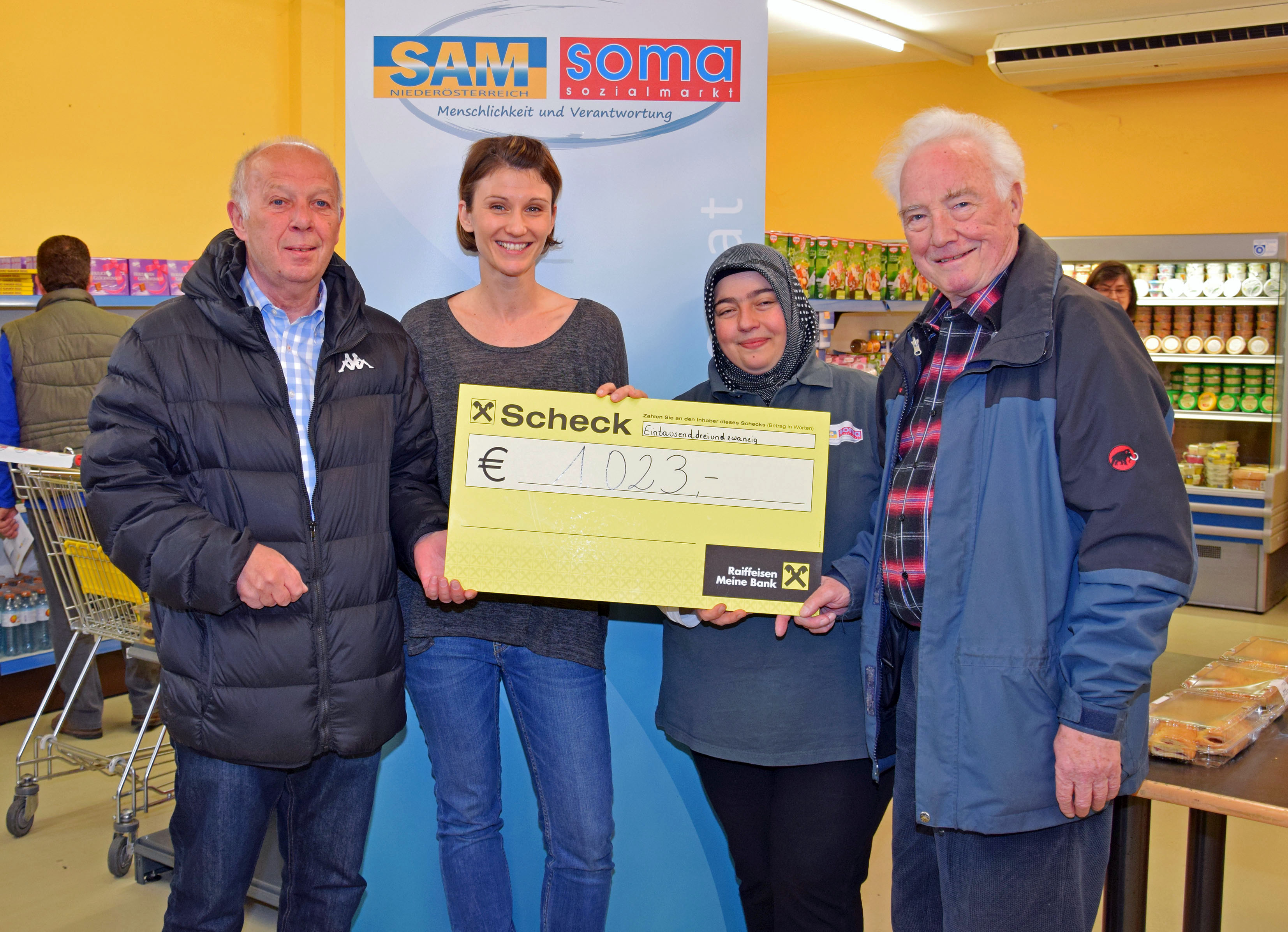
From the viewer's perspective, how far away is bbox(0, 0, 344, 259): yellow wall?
6391mm

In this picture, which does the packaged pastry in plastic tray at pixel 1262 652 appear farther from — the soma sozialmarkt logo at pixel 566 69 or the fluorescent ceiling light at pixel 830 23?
the fluorescent ceiling light at pixel 830 23

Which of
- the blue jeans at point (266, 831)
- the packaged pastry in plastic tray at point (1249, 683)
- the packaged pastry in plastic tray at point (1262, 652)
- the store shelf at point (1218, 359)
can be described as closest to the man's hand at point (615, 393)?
the blue jeans at point (266, 831)

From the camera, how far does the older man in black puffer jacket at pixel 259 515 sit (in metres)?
1.88

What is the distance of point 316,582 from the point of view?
1.96 m

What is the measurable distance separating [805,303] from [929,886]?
1234mm

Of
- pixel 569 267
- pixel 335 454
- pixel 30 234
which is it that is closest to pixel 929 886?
pixel 335 454

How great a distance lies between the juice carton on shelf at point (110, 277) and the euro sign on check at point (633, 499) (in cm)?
453

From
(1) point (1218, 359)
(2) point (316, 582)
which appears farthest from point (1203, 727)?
(1) point (1218, 359)

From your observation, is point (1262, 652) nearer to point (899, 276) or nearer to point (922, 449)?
point (922, 449)

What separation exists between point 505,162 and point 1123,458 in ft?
4.74

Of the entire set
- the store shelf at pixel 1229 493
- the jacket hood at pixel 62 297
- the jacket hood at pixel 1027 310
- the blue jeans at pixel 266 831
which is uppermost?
the jacket hood at pixel 62 297

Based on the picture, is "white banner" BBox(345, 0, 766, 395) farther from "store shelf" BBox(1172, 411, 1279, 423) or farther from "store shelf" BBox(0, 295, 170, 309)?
"store shelf" BBox(1172, 411, 1279, 423)

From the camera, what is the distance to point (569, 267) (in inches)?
109

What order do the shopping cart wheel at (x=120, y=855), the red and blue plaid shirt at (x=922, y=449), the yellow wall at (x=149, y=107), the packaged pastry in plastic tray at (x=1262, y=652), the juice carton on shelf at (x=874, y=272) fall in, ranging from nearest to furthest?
the red and blue plaid shirt at (x=922, y=449)
the packaged pastry in plastic tray at (x=1262, y=652)
the shopping cart wheel at (x=120, y=855)
the juice carton on shelf at (x=874, y=272)
the yellow wall at (x=149, y=107)
